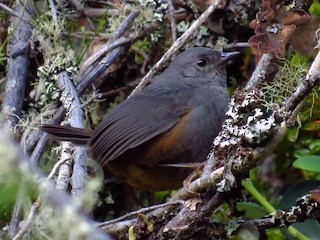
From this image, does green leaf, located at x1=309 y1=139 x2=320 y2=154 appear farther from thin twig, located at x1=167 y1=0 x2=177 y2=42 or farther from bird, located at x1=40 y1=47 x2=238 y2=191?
thin twig, located at x1=167 y1=0 x2=177 y2=42

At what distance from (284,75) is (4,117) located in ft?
3.96

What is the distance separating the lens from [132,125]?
8.75ft

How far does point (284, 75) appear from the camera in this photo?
2.38 m

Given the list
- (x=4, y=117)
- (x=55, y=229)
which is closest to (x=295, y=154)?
(x=4, y=117)

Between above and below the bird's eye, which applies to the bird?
below

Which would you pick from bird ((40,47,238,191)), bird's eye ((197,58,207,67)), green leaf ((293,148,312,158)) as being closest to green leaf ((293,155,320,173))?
green leaf ((293,148,312,158))

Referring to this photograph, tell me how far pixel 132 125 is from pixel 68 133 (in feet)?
0.86

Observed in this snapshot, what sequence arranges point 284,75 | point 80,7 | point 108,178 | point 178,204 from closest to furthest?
point 178,204 < point 284,75 < point 108,178 < point 80,7

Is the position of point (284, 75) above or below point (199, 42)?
below

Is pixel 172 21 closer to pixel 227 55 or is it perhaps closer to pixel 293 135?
pixel 227 55

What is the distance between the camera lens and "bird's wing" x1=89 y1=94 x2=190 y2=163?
8.66ft

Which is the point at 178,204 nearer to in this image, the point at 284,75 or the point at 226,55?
the point at 284,75

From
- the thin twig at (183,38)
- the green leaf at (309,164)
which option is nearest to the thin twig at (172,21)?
the thin twig at (183,38)

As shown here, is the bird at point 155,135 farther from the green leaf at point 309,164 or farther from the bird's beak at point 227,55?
the green leaf at point 309,164
